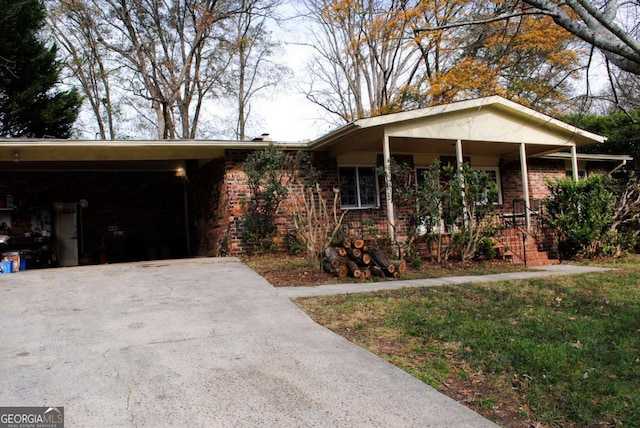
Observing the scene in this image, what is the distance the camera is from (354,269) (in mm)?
8188

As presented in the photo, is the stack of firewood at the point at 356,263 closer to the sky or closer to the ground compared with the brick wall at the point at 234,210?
closer to the ground

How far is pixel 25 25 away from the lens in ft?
54.6

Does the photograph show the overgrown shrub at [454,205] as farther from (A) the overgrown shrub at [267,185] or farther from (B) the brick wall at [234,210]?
(A) the overgrown shrub at [267,185]

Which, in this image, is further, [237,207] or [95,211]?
[95,211]

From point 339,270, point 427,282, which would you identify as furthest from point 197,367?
point 427,282

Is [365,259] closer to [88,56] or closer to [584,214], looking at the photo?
[584,214]

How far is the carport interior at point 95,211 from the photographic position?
40.2 feet

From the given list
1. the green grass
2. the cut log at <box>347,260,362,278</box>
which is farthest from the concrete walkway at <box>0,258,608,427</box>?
the cut log at <box>347,260,362,278</box>

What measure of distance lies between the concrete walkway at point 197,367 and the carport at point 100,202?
5.50 meters

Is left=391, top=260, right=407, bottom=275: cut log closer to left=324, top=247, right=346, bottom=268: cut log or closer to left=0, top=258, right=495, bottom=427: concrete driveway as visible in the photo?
left=324, top=247, right=346, bottom=268: cut log

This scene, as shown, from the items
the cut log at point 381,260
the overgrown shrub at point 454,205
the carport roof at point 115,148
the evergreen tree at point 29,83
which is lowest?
the cut log at point 381,260

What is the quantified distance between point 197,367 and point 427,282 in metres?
4.96

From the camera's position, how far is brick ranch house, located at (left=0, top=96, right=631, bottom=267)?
1078 cm

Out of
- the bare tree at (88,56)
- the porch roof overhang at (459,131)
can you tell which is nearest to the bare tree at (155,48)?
the bare tree at (88,56)
